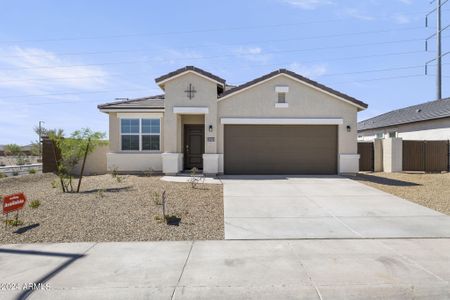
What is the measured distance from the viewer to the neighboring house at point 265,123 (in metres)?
14.7

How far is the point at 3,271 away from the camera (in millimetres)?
4418

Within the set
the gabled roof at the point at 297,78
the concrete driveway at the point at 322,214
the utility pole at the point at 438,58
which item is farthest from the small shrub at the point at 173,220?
the utility pole at the point at 438,58

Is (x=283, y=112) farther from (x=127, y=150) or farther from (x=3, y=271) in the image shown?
(x=3, y=271)

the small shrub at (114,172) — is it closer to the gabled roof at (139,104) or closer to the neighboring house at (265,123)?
the neighboring house at (265,123)

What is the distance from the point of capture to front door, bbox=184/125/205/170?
16594 mm

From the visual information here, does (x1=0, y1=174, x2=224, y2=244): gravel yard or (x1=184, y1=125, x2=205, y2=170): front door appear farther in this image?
(x1=184, y1=125, x2=205, y2=170): front door

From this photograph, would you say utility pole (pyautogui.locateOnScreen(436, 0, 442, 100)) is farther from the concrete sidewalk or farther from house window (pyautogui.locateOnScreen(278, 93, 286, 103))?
the concrete sidewalk

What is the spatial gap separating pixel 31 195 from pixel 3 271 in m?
6.61

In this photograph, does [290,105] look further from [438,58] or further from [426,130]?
[438,58]

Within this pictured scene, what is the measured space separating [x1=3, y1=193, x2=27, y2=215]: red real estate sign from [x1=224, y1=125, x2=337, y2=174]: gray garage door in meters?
9.32

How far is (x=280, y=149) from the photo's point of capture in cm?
1504

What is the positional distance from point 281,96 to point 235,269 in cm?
1168

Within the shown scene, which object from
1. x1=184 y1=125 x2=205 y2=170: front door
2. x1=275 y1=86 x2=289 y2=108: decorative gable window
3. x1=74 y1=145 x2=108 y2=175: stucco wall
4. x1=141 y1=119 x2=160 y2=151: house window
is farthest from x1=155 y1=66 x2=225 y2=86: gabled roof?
x1=74 y1=145 x2=108 y2=175: stucco wall

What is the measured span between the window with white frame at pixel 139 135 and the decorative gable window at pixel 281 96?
6.31m
